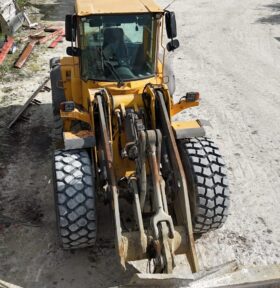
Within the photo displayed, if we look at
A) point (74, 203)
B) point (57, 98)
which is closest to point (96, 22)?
point (57, 98)

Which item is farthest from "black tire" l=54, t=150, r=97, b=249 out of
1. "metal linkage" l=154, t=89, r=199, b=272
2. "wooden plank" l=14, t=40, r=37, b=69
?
"wooden plank" l=14, t=40, r=37, b=69

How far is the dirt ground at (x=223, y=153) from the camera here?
5453mm

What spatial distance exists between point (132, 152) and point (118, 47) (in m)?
1.64

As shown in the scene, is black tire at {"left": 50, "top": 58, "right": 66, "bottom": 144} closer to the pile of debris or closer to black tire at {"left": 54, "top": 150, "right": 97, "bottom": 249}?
black tire at {"left": 54, "top": 150, "right": 97, "bottom": 249}

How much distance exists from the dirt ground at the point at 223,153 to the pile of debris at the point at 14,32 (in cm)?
38

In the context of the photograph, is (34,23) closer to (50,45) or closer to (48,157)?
(50,45)

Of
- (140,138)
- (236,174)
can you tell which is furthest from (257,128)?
(140,138)

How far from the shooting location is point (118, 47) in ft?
19.5

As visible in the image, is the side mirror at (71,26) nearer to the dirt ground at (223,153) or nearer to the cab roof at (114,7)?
the cab roof at (114,7)

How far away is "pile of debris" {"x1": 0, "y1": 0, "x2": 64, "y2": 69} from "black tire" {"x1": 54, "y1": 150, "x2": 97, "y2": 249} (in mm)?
7360

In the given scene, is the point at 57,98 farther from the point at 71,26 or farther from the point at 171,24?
the point at 171,24

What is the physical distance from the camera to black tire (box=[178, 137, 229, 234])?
5.29 meters

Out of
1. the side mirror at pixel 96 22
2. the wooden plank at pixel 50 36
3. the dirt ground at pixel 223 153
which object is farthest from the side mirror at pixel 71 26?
the wooden plank at pixel 50 36

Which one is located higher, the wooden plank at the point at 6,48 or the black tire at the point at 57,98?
the black tire at the point at 57,98
